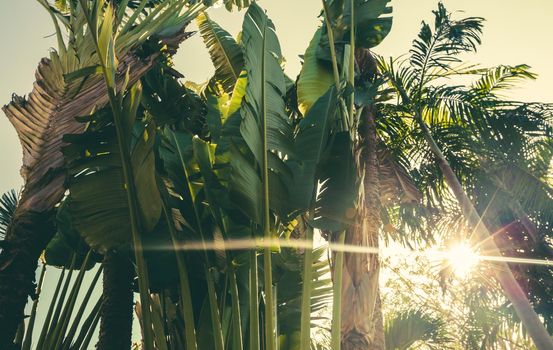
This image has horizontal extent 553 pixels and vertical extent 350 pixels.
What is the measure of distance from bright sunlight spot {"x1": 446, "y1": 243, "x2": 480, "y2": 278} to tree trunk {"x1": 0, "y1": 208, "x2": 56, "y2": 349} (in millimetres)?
6818

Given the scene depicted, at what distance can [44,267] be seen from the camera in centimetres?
684


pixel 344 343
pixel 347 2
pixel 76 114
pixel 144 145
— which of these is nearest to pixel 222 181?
pixel 144 145

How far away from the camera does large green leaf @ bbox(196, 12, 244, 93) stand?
21.4 feet

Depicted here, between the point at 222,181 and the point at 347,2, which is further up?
the point at 347,2

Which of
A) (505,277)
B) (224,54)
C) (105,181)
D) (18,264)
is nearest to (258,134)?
(105,181)

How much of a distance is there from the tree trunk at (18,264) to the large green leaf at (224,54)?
12.5 ft

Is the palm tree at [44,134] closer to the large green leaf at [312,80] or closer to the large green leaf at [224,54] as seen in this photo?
the large green leaf at [312,80]

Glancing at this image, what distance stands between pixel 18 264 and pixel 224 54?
4.28 meters

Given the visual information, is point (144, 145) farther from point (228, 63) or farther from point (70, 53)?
point (228, 63)

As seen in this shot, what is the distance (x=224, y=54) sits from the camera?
21.7ft

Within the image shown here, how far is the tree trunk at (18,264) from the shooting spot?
9.79 ft

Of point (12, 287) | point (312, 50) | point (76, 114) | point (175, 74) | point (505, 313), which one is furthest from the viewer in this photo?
point (505, 313)

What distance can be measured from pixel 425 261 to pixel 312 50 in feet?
38.2

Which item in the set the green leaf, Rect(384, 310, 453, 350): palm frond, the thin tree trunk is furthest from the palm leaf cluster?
Rect(384, 310, 453, 350): palm frond
